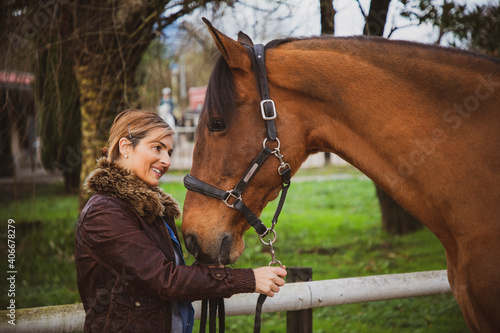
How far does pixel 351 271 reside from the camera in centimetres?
527

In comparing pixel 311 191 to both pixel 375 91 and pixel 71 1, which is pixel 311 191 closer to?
pixel 71 1

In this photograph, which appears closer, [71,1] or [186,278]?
[186,278]

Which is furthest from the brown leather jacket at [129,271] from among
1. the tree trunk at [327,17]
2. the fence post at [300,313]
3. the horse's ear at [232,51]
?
the tree trunk at [327,17]

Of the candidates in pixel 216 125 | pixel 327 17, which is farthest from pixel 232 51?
pixel 327 17

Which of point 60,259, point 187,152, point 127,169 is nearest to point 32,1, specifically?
point 127,169

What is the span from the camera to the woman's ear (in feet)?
6.42

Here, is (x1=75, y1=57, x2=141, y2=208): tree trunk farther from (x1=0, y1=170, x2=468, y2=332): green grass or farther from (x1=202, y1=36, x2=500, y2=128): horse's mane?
(x1=202, y1=36, x2=500, y2=128): horse's mane

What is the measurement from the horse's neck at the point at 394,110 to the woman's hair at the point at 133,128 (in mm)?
600

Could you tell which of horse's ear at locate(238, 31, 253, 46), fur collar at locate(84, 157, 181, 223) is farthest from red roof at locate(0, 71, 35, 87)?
horse's ear at locate(238, 31, 253, 46)

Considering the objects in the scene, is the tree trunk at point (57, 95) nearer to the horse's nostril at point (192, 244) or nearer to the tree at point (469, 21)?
the horse's nostril at point (192, 244)

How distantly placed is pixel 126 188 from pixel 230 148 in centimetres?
50

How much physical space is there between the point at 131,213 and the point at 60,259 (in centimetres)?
453

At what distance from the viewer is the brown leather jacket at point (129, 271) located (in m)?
1.69

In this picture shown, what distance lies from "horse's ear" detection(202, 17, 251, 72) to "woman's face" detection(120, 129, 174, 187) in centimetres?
47
